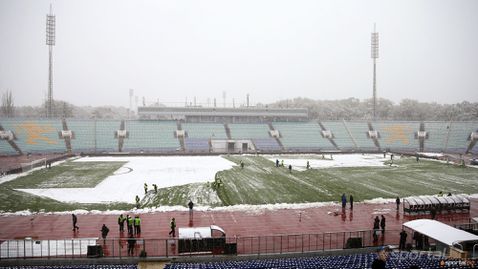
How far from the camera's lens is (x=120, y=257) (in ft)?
57.5

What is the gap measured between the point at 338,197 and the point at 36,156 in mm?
52083

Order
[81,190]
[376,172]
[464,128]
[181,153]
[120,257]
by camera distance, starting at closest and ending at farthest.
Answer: [120,257]
[81,190]
[376,172]
[181,153]
[464,128]

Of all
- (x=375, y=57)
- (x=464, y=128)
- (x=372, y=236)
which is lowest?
(x=372, y=236)

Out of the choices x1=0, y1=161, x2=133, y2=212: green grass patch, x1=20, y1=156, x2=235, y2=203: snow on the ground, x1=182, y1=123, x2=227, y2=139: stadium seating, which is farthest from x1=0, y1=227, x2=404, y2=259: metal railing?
x1=182, y1=123, x2=227, y2=139: stadium seating

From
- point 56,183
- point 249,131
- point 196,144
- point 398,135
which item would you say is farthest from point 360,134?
point 56,183

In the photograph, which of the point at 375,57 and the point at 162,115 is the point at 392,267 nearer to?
the point at 162,115

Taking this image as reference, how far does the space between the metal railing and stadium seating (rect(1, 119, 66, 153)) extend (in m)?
51.6

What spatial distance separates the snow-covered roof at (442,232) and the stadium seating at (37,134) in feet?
207

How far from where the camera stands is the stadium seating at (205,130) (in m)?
77.8

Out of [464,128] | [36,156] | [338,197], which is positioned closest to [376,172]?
[338,197]

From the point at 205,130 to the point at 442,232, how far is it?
216 ft

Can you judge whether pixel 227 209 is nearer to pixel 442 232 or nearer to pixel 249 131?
pixel 442 232

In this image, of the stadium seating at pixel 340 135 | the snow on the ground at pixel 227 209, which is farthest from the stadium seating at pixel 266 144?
the snow on the ground at pixel 227 209

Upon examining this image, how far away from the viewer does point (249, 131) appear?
81688mm
